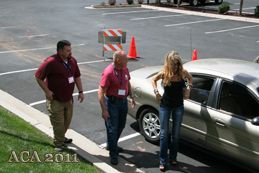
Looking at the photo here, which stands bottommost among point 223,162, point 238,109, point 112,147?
point 223,162

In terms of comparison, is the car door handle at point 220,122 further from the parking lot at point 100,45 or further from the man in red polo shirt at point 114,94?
the man in red polo shirt at point 114,94

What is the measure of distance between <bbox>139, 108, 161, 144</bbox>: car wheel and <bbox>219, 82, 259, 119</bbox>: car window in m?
1.28

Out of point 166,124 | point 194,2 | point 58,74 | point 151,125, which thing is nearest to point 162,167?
point 166,124

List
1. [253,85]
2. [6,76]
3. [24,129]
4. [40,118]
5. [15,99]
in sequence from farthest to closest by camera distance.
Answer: [6,76] → [15,99] → [40,118] → [24,129] → [253,85]

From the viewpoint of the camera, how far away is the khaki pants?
4840 mm

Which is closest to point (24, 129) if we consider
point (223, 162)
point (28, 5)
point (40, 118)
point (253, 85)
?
point (40, 118)

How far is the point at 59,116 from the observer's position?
4891 millimetres

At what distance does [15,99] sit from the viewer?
7.86 metres

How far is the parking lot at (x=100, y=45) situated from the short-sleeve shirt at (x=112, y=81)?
4.13ft

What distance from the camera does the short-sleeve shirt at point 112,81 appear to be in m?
4.61

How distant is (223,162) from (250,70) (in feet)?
5.23

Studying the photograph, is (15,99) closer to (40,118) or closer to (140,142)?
(40,118)

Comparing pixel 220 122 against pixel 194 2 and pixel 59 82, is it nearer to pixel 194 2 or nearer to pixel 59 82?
pixel 59 82

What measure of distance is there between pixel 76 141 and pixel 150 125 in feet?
4.63
